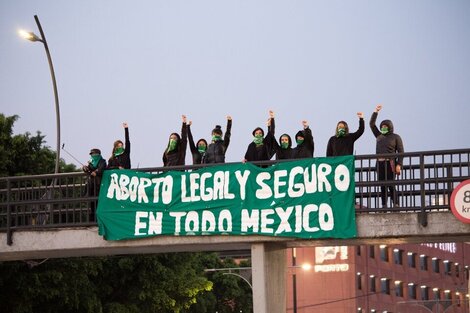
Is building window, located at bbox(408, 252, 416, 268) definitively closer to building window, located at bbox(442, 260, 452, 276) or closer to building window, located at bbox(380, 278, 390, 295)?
building window, located at bbox(380, 278, 390, 295)

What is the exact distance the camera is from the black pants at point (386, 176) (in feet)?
79.3

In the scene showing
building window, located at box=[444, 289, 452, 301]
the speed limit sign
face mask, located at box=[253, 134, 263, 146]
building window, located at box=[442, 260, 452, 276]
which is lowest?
building window, located at box=[444, 289, 452, 301]

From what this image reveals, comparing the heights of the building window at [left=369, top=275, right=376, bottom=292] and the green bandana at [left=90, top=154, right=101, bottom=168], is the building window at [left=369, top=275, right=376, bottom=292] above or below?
below

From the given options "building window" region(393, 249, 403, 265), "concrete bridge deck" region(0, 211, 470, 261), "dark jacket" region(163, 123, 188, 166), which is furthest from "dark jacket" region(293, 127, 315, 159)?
"building window" region(393, 249, 403, 265)

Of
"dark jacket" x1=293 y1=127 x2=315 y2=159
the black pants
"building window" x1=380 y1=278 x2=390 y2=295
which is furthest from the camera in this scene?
"building window" x1=380 y1=278 x2=390 y2=295

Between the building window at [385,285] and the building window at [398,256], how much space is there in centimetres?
269

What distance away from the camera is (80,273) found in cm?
3881

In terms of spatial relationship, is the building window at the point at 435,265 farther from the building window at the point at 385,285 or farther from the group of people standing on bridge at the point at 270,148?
the group of people standing on bridge at the point at 270,148

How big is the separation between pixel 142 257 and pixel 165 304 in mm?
2365

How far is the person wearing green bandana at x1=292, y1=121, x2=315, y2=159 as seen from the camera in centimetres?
2525

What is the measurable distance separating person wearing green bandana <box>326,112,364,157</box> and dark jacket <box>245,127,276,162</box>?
1.60 m

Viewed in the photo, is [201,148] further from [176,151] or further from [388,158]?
[388,158]

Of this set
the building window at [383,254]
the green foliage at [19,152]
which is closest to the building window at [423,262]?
the building window at [383,254]

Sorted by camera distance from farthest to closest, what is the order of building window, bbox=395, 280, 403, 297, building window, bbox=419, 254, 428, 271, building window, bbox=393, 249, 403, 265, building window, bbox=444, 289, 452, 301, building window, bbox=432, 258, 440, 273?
building window, bbox=444, 289, 452, 301 < building window, bbox=432, 258, 440, 273 < building window, bbox=419, 254, 428, 271 < building window, bbox=393, 249, 403, 265 < building window, bbox=395, 280, 403, 297
